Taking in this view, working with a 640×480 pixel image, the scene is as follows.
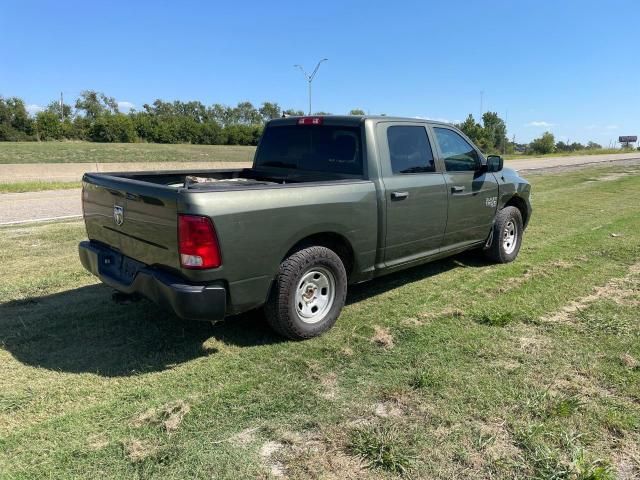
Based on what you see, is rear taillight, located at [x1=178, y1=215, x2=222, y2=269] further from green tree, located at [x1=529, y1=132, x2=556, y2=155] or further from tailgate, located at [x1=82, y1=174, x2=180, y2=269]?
green tree, located at [x1=529, y1=132, x2=556, y2=155]

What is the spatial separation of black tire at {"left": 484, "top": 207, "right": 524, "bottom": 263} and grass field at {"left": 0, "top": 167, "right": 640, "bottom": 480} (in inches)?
31.5

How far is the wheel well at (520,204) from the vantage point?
6657 mm

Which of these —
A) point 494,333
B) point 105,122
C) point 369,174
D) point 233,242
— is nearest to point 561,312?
point 494,333

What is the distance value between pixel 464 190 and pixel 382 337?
219 cm

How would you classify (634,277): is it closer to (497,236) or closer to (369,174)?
(497,236)

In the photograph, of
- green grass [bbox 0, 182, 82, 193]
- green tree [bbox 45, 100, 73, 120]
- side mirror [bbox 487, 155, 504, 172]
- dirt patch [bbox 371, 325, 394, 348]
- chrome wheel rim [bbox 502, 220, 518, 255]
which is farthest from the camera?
green tree [bbox 45, 100, 73, 120]

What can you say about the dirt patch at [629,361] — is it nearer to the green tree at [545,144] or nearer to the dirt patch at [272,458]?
the dirt patch at [272,458]

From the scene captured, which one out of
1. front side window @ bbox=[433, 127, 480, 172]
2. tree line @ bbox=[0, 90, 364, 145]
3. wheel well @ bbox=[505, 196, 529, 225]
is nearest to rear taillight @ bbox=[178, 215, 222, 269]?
front side window @ bbox=[433, 127, 480, 172]

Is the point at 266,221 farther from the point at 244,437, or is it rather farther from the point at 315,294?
the point at 244,437

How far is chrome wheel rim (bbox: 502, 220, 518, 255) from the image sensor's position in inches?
253

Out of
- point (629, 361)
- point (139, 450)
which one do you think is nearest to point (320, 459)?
point (139, 450)

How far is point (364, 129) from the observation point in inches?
177

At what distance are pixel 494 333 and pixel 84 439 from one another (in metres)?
3.11

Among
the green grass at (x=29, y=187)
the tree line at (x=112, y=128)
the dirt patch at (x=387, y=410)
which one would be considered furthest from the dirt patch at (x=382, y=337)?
the tree line at (x=112, y=128)
